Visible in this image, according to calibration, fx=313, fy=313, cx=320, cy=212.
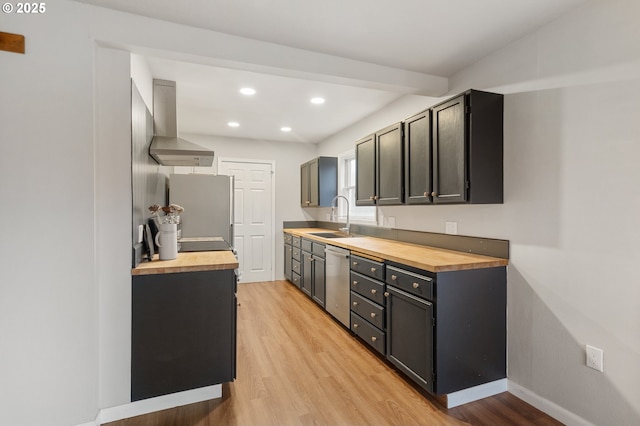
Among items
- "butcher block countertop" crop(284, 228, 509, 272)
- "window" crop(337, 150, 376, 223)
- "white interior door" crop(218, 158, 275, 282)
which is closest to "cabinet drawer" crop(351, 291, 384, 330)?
"butcher block countertop" crop(284, 228, 509, 272)

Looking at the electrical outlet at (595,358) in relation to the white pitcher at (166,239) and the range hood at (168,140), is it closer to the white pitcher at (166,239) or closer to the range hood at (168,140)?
the white pitcher at (166,239)

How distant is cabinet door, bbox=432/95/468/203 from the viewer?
7.22 feet

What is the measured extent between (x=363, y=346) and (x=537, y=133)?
7.33 ft

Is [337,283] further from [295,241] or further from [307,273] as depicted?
[295,241]

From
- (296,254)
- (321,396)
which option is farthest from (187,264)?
(296,254)

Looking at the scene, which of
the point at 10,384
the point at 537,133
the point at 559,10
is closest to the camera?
the point at 10,384

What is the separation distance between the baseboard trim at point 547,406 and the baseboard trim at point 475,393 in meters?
0.07

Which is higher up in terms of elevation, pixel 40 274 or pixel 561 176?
pixel 561 176

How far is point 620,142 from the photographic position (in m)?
1.65

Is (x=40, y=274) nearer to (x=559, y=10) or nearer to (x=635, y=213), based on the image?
(x=635, y=213)

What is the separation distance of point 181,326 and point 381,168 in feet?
7.39

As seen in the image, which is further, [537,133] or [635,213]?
[537,133]

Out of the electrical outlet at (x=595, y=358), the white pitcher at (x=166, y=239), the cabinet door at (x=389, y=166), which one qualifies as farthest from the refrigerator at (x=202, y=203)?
the electrical outlet at (x=595, y=358)

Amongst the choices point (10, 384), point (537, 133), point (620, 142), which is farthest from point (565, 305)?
point (10, 384)
